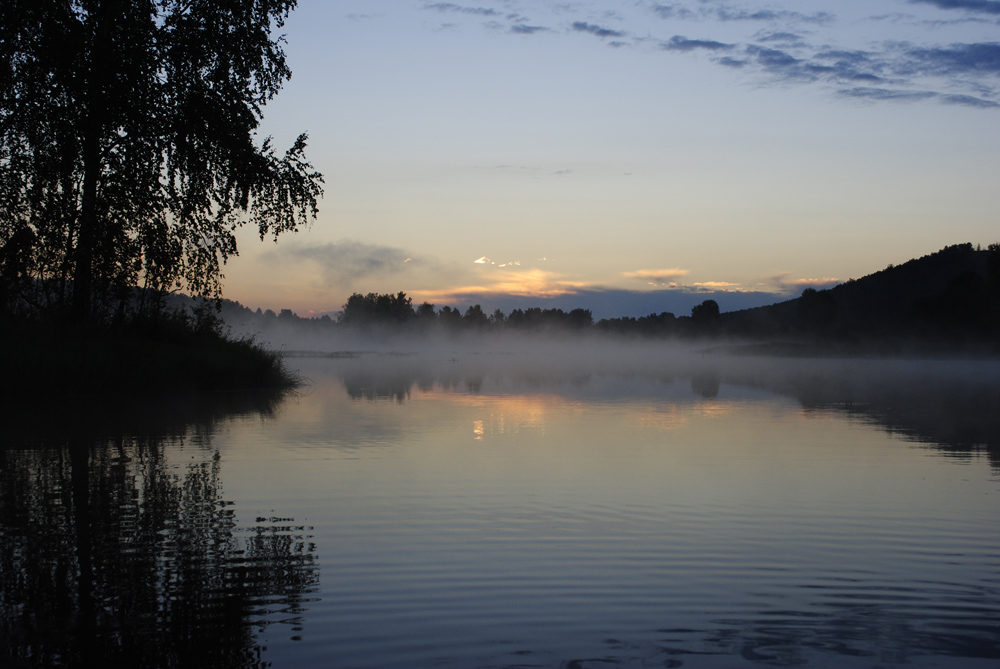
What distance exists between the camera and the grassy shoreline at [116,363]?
55.3 ft

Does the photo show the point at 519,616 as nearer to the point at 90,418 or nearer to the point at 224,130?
the point at 90,418

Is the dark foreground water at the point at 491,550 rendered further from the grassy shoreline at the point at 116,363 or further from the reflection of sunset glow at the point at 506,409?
the grassy shoreline at the point at 116,363

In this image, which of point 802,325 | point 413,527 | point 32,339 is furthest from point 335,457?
point 802,325

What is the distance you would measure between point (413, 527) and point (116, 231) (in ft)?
52.0

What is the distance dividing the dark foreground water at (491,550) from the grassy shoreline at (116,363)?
4.14 metres

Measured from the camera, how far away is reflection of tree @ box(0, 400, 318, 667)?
13.4 feet

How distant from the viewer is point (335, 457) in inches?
424

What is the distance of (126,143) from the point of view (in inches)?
765

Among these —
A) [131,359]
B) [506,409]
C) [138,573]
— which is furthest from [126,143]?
[138,573]

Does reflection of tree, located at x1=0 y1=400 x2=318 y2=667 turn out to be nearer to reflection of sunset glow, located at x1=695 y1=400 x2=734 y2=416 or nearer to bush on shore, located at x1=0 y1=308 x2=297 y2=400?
bush on shore, located at x1=0 y1=308 x2=297 y2=400

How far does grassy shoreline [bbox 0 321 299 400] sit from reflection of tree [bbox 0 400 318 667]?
9542 mm

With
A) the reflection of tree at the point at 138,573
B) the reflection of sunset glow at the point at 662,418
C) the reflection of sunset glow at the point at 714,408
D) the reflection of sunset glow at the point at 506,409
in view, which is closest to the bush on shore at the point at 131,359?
the reflection of sunset glow at the point at 506,409

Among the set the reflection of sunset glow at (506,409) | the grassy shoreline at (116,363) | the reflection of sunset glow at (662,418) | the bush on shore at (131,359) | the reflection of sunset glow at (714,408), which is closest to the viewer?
the reflection of sunset glow at (506,409)

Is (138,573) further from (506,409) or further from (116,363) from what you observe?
(116,363)
